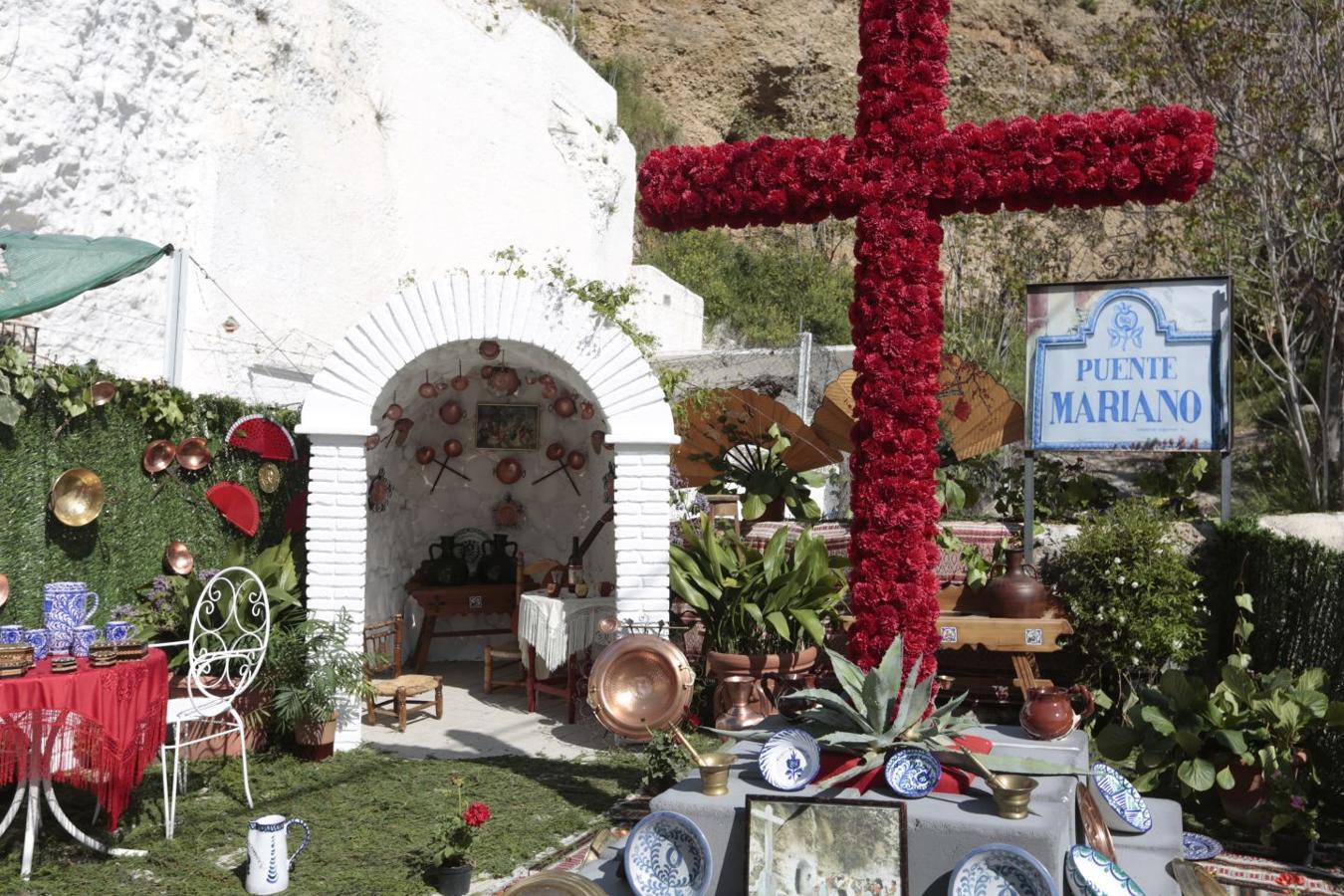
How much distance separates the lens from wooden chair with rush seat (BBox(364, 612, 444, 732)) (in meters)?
7.32

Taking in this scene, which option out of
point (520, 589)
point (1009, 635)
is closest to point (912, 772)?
point (1009, 635)

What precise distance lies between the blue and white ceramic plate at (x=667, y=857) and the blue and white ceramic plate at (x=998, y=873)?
3.04 ft

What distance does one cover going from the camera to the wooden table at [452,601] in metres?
8.70

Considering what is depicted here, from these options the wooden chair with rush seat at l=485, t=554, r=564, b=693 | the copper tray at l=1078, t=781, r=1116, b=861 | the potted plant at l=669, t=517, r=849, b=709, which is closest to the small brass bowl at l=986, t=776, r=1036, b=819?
the copper tray at l=1078, t=781, r=1116, b=861

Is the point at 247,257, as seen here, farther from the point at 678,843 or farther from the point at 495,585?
the point at 678,843

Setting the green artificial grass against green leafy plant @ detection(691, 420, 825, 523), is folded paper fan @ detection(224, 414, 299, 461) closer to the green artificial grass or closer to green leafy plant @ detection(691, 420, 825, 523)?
the green artificial grass

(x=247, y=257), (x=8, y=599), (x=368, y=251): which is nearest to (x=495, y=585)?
(x=8, y=599)

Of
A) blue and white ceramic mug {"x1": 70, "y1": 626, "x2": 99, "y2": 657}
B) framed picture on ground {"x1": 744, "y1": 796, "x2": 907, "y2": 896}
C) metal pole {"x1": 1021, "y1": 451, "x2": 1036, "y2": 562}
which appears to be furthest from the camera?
metal pole {"x1": 1021, "y1": 451, "x2": 1036, "y2": 562}

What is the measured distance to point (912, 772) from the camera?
414cm

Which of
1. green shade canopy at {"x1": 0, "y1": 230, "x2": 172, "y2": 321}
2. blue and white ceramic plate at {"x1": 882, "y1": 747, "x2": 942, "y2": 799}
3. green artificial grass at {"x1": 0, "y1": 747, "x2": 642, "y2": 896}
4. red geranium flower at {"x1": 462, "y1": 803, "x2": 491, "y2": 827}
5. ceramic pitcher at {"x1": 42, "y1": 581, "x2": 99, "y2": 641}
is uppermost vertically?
green shade canopy at {"x1": 0, "y1": 230, "x2": 172, "y2": 321}

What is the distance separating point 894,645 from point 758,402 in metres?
5.96

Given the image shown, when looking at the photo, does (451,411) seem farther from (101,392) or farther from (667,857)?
(667,857)

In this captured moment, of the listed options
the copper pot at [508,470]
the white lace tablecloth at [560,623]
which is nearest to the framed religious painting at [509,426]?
the copper pot at [508,470]

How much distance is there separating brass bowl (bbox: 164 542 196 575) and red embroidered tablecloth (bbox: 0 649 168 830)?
2.09m
